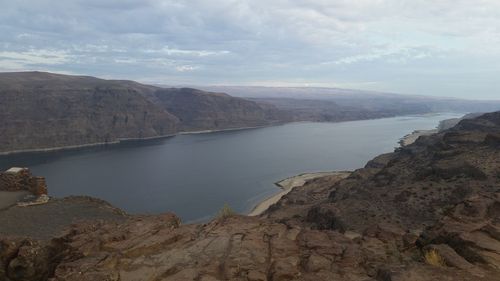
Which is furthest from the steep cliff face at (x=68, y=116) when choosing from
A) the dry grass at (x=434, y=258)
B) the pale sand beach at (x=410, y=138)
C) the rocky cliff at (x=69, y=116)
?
the dry grass at (x=434, y=258)

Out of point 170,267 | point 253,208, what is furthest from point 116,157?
point 170,267

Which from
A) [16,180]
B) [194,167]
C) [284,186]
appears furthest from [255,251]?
[194,167]

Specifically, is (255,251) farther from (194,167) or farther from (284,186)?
(194,167)

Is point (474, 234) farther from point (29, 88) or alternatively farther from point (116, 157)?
point (29, 88)

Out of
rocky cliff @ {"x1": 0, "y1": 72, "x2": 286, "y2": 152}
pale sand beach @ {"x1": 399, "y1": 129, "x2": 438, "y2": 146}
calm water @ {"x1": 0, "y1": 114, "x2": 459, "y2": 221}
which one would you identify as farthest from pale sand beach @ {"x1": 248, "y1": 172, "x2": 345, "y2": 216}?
rocky cliff @ {"x1": 0, "y1": 72, "x2": 286, "y2": 152}

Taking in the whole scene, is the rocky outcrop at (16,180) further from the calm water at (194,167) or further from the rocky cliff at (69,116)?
the rocky cliff at (69,116)
